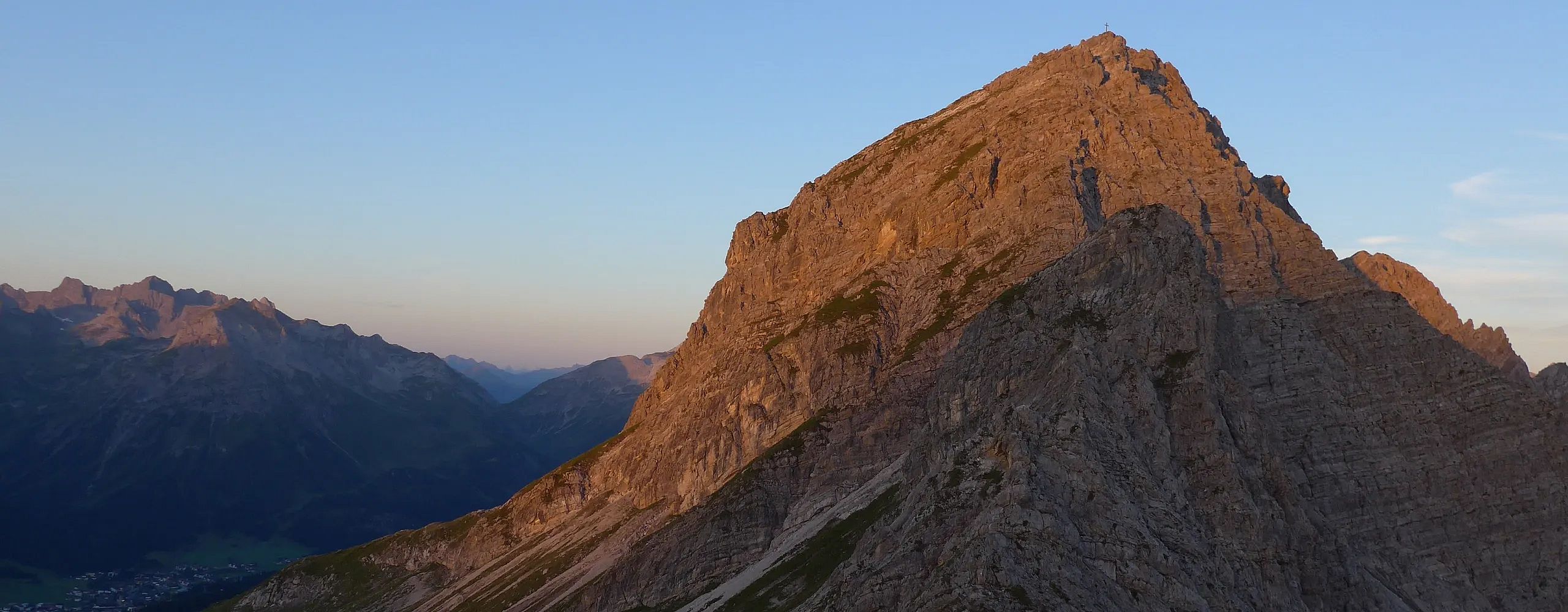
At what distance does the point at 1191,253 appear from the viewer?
14188 centimetres

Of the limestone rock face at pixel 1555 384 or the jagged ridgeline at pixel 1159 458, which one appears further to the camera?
the limestone rock face at pixel 1555 384

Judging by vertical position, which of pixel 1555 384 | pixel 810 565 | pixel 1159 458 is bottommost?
pixel 1555 384

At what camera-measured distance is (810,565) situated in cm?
15150

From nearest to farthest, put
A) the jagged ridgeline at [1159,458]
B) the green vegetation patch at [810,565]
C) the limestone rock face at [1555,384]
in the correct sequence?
the jagged ridgeline at [1159,458], the green vegetation patch at [810,565], the limestone rock face at [1555,384]

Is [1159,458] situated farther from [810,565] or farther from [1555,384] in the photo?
[1555,384]

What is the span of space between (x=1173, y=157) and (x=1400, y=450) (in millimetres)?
72243

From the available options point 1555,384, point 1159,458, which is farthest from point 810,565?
point 1555,384

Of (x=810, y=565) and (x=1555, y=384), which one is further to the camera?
(x=1555, y=384)

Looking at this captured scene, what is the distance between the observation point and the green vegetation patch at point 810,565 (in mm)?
142000

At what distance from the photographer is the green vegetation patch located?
142 metres

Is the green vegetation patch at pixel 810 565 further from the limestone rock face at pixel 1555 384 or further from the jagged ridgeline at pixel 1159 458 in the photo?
the limestone rock face at pixel 1555 384

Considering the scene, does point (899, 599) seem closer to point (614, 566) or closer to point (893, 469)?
point (893, 469)

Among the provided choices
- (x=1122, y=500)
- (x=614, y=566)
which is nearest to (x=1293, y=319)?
(x=1122, y=500)

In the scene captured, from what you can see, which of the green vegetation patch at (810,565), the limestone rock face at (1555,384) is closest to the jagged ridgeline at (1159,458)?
the green vegetation patch at (810,565)
